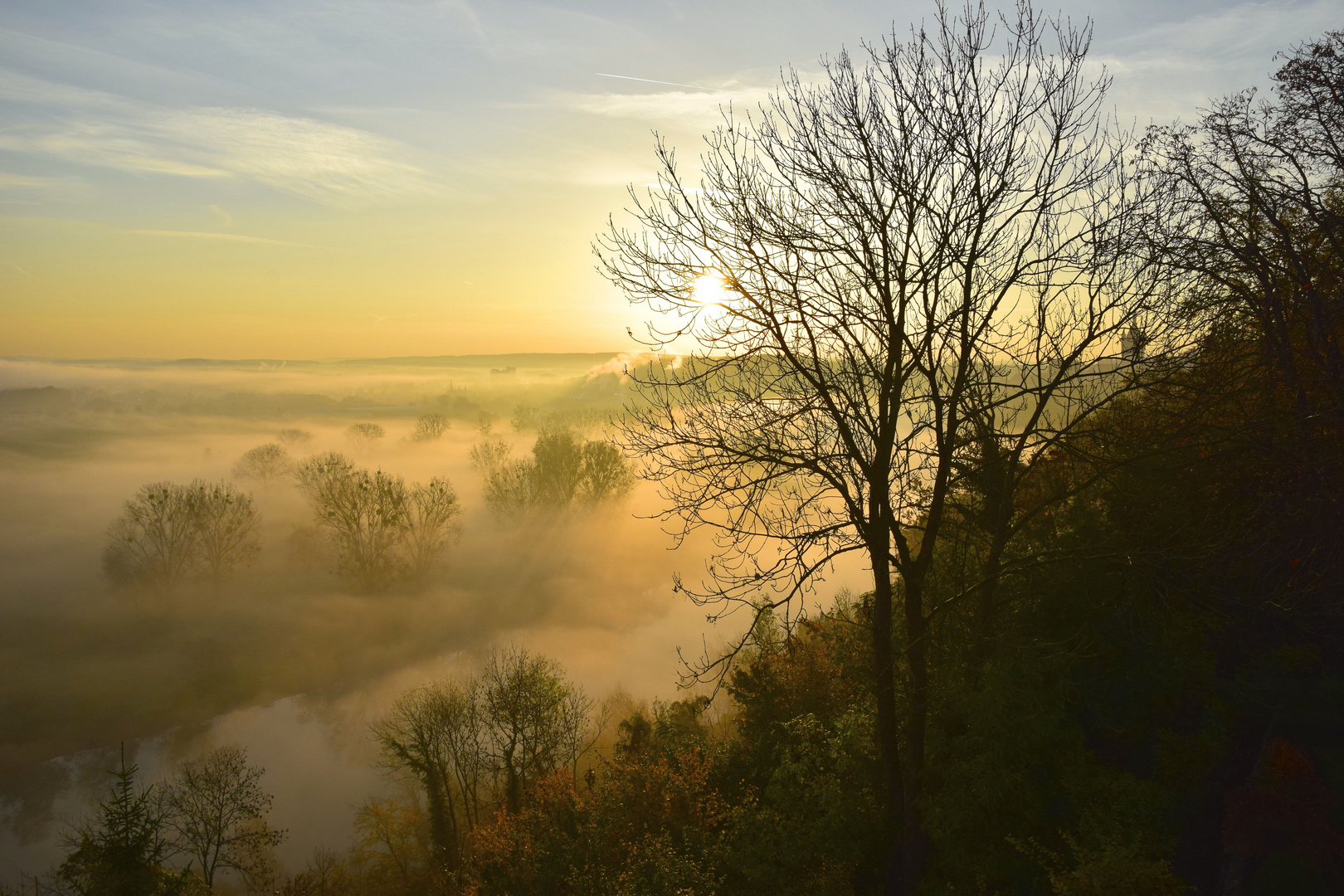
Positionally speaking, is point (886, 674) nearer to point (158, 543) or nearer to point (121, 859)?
point (121, 859)

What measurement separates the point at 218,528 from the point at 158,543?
15.9ft

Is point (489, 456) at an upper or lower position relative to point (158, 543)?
upper

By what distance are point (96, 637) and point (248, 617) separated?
Answer: 12345 mm

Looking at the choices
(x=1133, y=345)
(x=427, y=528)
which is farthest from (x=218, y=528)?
(x=1133, y=345)

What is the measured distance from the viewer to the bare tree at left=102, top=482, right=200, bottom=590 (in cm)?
5881

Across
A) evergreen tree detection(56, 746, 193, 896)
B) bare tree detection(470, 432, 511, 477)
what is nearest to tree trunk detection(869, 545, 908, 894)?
evergreen tree detection(56, 746, 193, 896)

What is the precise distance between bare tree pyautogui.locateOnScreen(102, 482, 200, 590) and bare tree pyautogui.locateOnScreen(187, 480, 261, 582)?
0.58 meters

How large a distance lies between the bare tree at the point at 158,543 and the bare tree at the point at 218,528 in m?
0.58

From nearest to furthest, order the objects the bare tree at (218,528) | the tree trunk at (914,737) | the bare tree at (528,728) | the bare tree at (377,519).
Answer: the tree trunk at (914,737), the bare tree at (528,728), the bare tree at (218,528), the bare tree at (377,519)

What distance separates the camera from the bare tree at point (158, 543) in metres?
58.8

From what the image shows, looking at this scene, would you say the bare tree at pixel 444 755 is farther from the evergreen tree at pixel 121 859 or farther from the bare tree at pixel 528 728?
the evergreen tree at pixel 121 859

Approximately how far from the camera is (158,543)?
59.9 meters

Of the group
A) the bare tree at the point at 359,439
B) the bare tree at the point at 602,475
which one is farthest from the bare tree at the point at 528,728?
the bare tree at the point at 359,439

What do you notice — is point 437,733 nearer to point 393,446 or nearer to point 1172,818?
point 1172,818
